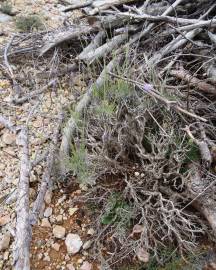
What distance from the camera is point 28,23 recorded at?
411cm

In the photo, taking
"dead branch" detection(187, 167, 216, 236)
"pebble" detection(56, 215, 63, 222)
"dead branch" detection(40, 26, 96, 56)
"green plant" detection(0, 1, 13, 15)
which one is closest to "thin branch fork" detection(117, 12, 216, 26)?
"dead branch" detection(40, 26, 96, 56)

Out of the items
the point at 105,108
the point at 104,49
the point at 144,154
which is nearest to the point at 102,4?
the point at 104,49

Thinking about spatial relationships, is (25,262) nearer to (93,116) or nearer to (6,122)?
(93,116)

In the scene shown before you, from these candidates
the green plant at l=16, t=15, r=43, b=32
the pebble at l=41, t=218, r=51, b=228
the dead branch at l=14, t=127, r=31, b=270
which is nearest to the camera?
the dead branch at l=14, t=127, r=31, b=270

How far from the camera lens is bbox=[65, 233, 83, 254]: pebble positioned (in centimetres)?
203

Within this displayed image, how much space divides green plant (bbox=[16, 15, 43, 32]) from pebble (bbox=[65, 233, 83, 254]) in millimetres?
2599

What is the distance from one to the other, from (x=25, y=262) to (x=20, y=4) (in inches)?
150

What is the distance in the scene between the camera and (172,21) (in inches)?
102

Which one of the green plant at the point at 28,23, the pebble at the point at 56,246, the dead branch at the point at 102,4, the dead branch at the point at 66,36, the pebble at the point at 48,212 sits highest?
the dead branch at the point at 102,4

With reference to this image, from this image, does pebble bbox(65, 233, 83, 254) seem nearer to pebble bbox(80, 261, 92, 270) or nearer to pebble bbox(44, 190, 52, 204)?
pebble bbox(80, 261, 92, 270)

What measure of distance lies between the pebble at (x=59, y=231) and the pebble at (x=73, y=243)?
0.12 ft

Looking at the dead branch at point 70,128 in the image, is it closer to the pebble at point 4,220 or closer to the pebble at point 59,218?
the pebble at point 59,218

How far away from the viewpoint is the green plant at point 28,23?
13.4ft

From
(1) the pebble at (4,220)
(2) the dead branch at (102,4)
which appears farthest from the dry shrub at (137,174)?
(2) the dead branch at (102,4)
